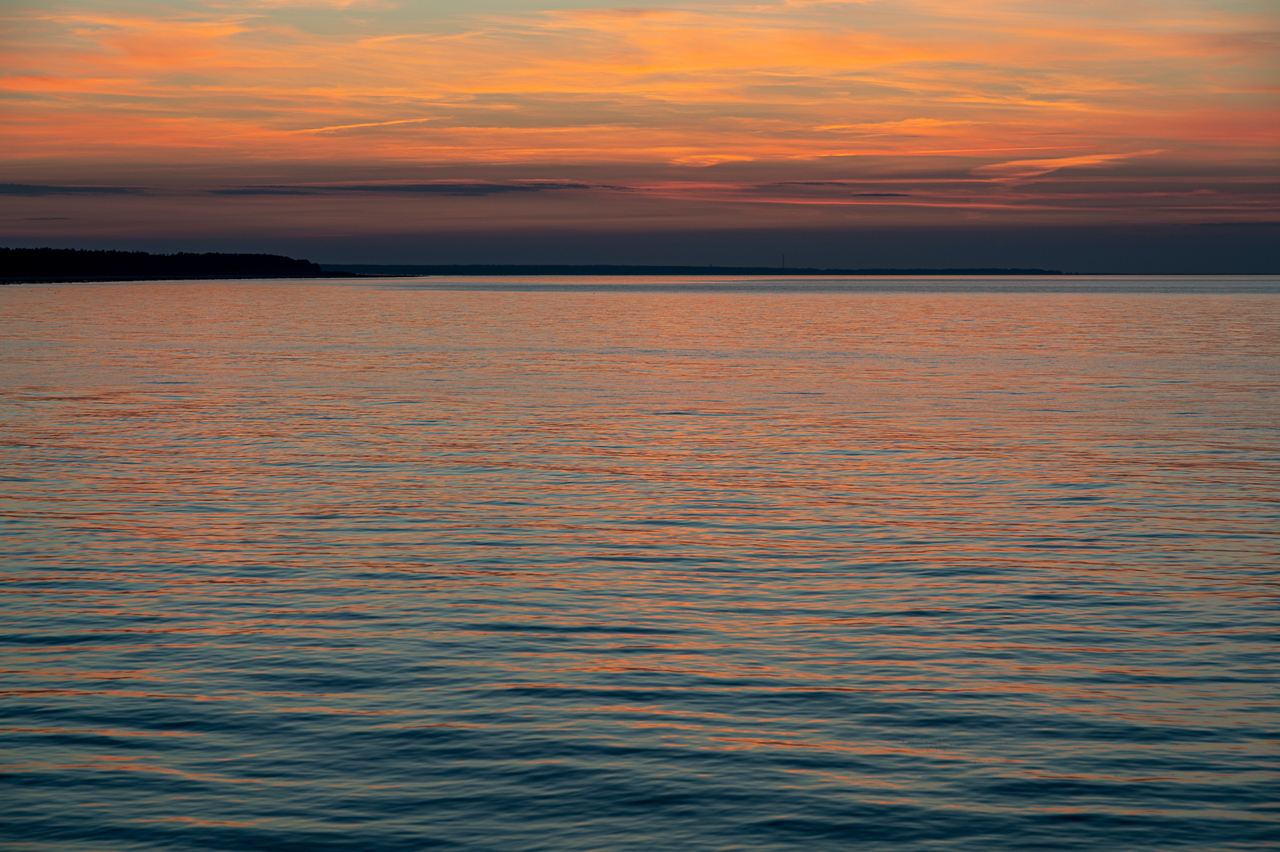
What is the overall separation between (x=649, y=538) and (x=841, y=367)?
39.9 m

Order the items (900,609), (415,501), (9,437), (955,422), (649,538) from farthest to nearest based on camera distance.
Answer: (955,422) → (9,437) → (415,501) → (649,538) → (900,609)

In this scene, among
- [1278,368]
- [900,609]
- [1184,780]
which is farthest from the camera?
[1278,368]

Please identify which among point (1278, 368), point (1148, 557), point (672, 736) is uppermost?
point (1278, 368)

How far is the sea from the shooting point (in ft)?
35.1

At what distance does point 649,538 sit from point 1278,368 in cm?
4581

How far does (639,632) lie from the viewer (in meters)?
15.8

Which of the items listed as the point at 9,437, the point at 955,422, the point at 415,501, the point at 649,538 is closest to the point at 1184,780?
the point at 649,538

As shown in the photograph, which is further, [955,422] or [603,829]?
[955,422]

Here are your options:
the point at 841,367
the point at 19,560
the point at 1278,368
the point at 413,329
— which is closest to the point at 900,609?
the point at 19,560

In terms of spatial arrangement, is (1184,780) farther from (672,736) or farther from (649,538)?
(649,538)

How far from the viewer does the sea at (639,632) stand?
10.7 m

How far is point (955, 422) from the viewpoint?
123 feet

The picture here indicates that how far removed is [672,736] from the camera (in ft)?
40.1

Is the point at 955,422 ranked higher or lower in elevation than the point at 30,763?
higher
